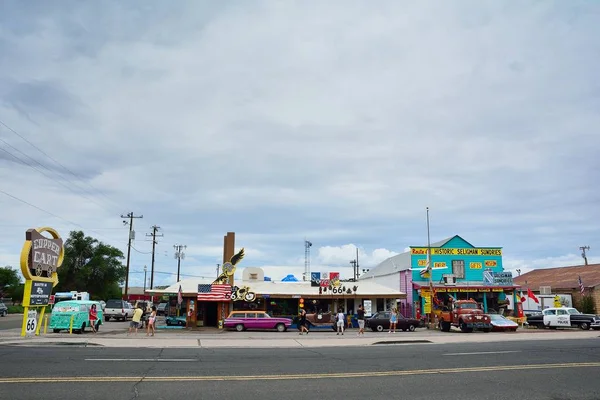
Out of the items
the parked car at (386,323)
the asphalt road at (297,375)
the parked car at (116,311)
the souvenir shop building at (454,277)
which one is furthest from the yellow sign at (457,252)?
the asphalt road at (297,375)

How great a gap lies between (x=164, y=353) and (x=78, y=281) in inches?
2308

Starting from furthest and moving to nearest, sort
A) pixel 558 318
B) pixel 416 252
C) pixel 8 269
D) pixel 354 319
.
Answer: pixel 8 269 < pixel 416 252 < pixel 354 319 < pixel 558 318

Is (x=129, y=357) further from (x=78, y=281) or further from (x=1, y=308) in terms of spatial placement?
(x=78, y=281)

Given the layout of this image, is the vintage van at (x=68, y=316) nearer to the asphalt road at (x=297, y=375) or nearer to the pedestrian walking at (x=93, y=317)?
the pedestrian walking at (x=93, y=317)

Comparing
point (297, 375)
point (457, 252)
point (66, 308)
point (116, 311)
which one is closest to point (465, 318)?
point (457, 252)

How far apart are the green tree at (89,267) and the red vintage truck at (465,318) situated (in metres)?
52.6

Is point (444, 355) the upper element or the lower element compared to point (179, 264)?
lower

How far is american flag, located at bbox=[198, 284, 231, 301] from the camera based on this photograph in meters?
36.8

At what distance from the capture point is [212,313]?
38938 mm

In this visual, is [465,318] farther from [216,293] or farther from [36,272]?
[36,272]

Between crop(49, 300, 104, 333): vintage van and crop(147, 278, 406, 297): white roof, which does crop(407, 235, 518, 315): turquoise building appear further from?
crop(49, 300, 104, 333): vintage van

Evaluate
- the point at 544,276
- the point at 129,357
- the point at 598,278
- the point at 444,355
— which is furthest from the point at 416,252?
the point at 129,357

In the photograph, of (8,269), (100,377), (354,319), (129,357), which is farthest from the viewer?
(8,269)

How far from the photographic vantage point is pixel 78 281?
68.4 metres
